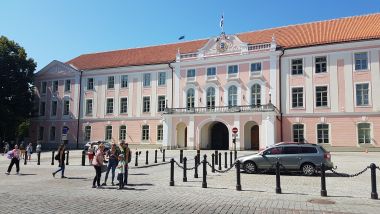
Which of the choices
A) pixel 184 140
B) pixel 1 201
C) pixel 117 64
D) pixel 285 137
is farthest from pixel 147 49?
pixel 1 201

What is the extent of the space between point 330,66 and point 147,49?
25.4m

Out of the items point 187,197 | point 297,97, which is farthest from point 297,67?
point 187,197

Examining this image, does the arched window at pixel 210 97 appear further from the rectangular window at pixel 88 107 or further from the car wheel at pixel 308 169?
the car wheel at pixel 308 169

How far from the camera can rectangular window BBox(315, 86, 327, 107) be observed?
117 feet

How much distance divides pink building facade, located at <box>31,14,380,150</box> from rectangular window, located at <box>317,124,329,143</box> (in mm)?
93

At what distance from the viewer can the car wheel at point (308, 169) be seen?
15.9 metres

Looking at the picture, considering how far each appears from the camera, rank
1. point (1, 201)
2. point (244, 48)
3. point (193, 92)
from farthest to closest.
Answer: point (193, 92), point (244, 48), point (1, 201)

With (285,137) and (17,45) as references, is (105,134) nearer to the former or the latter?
(17,45)

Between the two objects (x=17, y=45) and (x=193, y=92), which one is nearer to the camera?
(x=193, y=92)

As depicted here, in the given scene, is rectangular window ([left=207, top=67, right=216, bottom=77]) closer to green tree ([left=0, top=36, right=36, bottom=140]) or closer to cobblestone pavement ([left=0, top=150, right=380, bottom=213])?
green tree ([left=0, top=36, right=36, bottom=140])

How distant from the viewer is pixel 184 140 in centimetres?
4222

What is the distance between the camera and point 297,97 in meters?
36.9

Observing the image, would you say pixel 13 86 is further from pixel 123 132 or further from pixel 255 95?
pixel 255 95

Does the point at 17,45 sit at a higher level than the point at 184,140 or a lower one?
higher
